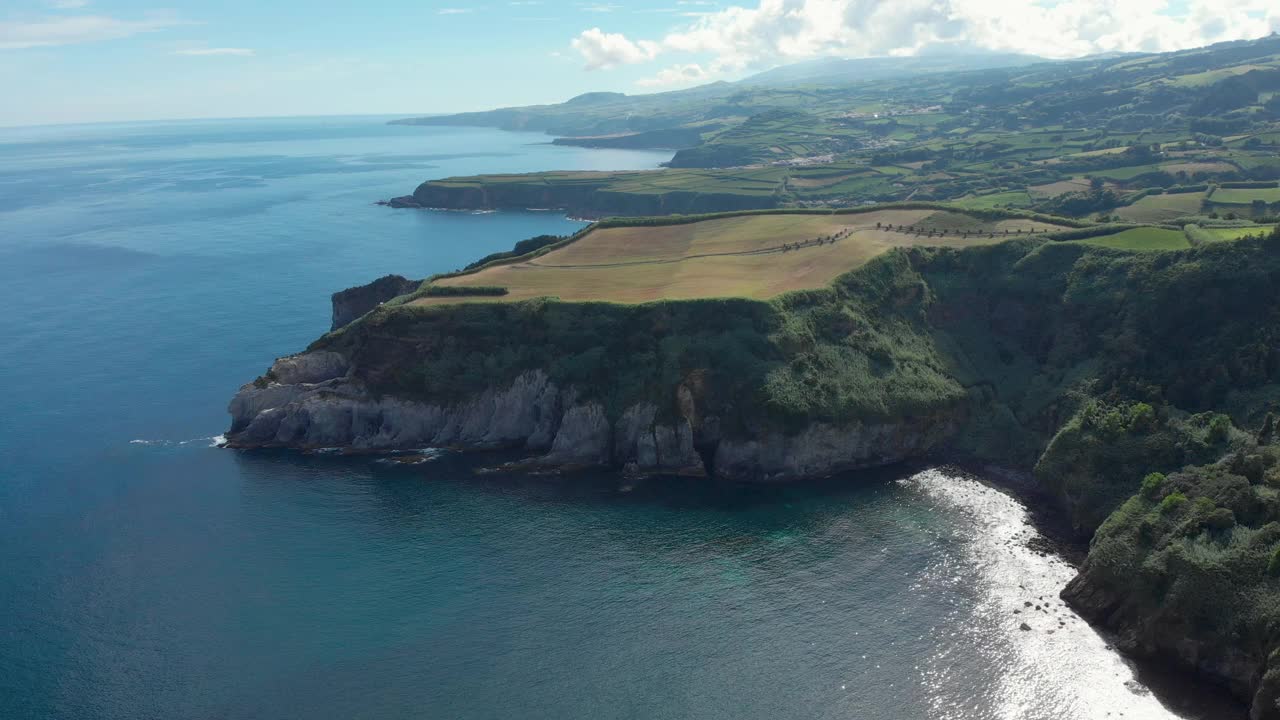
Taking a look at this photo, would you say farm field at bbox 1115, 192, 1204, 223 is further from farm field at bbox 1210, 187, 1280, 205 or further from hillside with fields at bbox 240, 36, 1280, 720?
hillside with fields at bbox 240, 36, 1280, 720

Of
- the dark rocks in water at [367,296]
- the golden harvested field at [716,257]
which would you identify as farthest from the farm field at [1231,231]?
the dark rocks in water at [367,296]

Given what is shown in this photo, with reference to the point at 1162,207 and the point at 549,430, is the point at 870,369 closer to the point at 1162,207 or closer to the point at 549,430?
the point at 549,430

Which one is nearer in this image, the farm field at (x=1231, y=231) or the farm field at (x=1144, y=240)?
the farm field at (x=1231, y=231)

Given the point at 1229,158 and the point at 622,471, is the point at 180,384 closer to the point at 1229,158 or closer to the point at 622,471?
the point at 622,471

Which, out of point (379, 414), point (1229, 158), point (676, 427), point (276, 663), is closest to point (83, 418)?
point (379, 414)

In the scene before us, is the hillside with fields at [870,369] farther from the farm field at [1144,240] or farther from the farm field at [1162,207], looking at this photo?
the farm field at [1162,207]

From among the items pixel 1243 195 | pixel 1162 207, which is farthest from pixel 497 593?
pixel 1243 195
